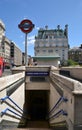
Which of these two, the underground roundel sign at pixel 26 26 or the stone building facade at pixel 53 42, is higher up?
the stone building facade at pixel 53 42

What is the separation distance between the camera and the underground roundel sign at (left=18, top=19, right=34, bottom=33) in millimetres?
34000

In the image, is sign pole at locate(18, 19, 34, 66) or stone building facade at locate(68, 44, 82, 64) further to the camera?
stone building facade at locate(68, 44, 82, 64)

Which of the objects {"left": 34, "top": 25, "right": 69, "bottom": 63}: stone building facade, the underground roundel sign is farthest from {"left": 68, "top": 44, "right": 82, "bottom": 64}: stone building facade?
the underground roundel sign

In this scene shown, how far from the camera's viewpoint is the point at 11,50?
148750 millimetres

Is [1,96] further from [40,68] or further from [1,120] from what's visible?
[40,68]

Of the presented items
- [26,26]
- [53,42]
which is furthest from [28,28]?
[53,42]

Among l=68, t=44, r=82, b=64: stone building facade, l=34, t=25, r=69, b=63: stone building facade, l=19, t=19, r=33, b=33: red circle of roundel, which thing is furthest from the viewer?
l=68, t=44, r=82, b=64: stone building facade

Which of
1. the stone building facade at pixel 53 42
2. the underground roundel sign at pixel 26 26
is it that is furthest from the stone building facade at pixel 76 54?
the underground roundel sign at pixel 26 26

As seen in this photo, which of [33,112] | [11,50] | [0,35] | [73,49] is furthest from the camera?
[73,49]

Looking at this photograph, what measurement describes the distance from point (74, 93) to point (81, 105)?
1.40 feet

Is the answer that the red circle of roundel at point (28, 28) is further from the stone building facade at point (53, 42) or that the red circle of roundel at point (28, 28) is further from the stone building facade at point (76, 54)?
the stone building facade at point (76, 54)

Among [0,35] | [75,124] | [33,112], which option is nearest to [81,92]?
[75,124]

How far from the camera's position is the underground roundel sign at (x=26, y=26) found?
3400 cm

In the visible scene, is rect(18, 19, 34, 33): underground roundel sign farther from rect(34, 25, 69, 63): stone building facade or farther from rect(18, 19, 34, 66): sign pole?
rect(34, 25, 69, 63): stone building facade
